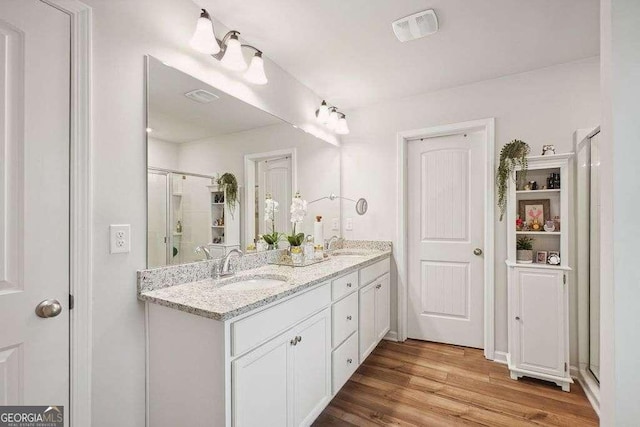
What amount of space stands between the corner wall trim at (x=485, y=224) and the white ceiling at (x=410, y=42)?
415mm

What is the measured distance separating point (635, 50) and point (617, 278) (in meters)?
0.83

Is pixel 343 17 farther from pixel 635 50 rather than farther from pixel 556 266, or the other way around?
pixel 556 266

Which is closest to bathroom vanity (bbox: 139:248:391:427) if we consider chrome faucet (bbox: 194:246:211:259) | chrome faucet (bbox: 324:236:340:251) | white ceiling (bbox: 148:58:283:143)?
chrome faucet (bbox: 194:246:211:259)

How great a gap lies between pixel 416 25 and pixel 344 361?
225cm

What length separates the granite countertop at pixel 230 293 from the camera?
1190 mm

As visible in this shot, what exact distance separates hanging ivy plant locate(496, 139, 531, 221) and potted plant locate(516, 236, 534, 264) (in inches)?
9.7

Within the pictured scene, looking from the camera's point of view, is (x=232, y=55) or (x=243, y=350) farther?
(x=232, y=55)

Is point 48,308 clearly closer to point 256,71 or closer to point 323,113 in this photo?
point 256,71

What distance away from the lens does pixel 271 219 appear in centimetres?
236

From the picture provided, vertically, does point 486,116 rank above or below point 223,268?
above

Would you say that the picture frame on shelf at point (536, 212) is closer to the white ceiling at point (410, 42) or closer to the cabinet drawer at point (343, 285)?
the white ceiling at point (410, 42)

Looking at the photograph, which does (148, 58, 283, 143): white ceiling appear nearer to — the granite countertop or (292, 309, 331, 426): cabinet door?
the granite countertop

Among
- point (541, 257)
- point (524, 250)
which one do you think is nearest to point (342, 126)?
point (524, 250)

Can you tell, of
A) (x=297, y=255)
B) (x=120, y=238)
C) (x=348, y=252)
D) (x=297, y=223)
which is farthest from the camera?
(x=348, y=252)
